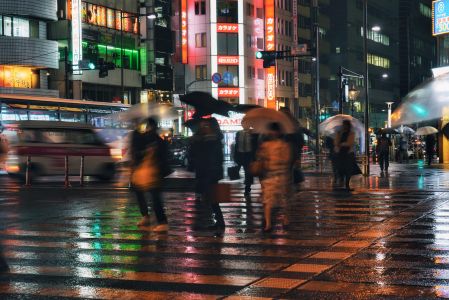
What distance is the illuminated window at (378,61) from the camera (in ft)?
341

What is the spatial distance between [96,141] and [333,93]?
73657mm

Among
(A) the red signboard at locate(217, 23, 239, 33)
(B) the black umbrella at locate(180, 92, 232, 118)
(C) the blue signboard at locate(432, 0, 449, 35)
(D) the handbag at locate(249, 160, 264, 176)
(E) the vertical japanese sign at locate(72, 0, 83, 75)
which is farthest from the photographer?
(A) the red signboard at locate(217, 23, 239, 33)

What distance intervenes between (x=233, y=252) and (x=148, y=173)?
260 cm

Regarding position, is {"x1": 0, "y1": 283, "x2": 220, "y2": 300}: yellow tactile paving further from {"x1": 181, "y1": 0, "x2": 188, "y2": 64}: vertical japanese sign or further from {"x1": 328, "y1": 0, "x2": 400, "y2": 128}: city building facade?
{"x1": 328, "y1": 0, "x2": 400, "y2": 128}: city building facade

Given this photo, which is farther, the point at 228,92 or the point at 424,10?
the point at 424,10

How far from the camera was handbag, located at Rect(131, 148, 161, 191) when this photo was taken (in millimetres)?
11812

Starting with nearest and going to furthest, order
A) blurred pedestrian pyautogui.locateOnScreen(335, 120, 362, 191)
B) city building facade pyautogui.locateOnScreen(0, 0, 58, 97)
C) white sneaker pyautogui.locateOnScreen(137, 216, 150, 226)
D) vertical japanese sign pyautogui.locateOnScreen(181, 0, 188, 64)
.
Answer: white sneaker pyautogui.locateOnScreen(137, 216, 150, 226) → blurred pedestrian pyautogui.locateOnScreen(335, 120, 362, 191) → city building facade pyautogui.locateOnScreen(0, 0, 58, 97) → vertical japanese sign pyautogui.locateOnScreen(181, 0, 188, 64)

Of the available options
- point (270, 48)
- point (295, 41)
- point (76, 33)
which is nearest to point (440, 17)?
point (76, 33)

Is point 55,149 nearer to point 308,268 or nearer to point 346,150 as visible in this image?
point 346,150

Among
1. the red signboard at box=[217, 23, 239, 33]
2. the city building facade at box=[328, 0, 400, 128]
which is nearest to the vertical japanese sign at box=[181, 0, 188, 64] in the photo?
the red signboard at box=[217, 23, 239, 33]

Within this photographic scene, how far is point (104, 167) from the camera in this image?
2694 centimetres

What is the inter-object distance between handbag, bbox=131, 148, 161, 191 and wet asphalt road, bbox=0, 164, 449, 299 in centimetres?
83

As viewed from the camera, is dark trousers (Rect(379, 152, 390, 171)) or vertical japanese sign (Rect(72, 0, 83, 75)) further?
vertical japanese sign (Rect(72, 0, 83, 75))

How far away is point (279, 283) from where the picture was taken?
773 centimetres
